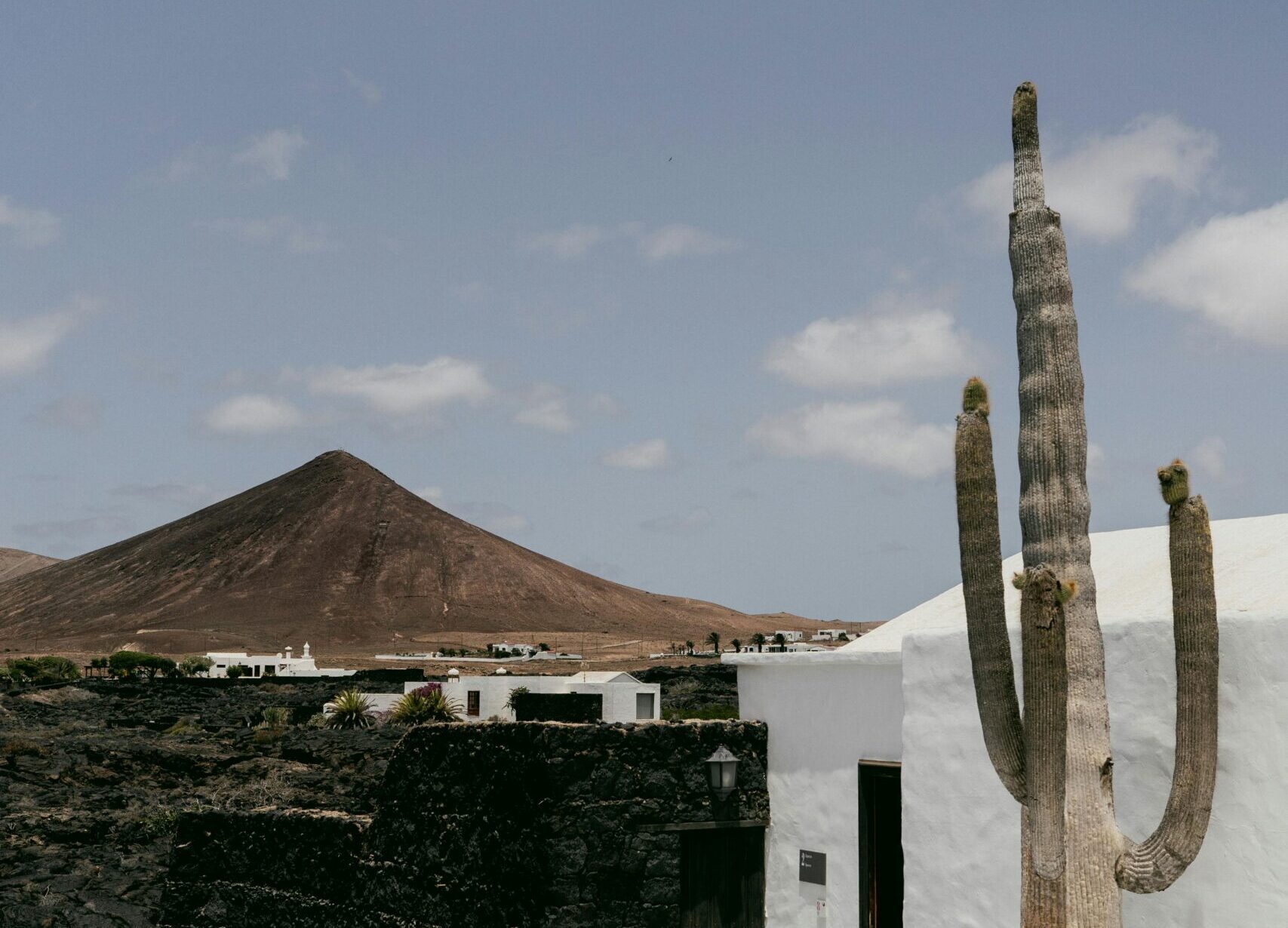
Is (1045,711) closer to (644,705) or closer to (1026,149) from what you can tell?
(1026,149)

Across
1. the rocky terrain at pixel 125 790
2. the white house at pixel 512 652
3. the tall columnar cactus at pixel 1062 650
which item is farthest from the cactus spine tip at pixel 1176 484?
the white house at pixel 512 652

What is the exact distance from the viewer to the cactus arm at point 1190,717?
6.39 meters

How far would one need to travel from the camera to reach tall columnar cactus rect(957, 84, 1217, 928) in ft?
20.7

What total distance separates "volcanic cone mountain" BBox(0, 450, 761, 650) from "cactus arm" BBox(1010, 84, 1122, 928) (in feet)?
350

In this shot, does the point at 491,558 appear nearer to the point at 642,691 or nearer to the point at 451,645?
the point at 451,645

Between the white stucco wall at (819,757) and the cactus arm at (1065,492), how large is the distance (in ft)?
10.1

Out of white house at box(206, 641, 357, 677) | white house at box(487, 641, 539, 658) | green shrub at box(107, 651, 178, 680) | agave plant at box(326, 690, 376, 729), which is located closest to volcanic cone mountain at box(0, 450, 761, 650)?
white house at box(487, 641, 539, 658)

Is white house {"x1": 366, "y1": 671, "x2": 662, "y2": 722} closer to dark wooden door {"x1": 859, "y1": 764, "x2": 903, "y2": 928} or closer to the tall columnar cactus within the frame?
dark wooden door {"x1": 859, "y1": 764, "x2": 903, "y2": 928}

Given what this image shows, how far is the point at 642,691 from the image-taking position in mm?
31109

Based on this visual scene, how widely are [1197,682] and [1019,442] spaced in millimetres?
1608

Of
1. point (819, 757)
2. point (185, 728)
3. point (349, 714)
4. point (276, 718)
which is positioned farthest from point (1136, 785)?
point (276, 718)

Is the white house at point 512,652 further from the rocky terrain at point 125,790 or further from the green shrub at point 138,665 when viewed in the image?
the rocky terrain at point 125,790

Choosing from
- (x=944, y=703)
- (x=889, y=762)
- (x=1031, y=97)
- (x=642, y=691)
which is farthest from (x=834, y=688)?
(x=642, y=691)

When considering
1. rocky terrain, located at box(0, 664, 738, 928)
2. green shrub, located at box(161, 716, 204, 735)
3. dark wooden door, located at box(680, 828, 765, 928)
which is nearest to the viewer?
dark wooden door, located at box(680, 828, 765, 928)
